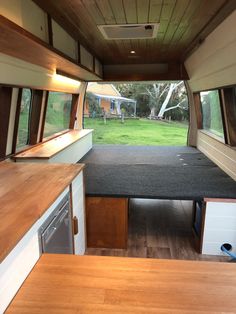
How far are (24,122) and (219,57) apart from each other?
239cm

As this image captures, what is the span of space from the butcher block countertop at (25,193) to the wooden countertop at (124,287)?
25 centimetres

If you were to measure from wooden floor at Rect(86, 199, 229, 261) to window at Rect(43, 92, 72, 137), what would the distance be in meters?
1.82

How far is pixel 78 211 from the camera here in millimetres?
2434

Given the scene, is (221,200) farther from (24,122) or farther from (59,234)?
(24,122)

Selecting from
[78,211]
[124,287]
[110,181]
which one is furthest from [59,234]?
[110,181]

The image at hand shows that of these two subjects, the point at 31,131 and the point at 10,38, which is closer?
the point at 10,38

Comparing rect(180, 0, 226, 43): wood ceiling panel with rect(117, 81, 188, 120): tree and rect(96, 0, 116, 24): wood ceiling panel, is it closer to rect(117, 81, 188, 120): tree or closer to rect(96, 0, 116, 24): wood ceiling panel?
rect(96, 0, 116, 24): wood ceiling panel

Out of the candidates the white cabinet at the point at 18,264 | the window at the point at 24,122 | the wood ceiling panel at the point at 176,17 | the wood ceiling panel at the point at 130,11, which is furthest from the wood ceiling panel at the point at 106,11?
the white cabinet at the point at 18,264

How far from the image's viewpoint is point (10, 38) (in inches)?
64.9

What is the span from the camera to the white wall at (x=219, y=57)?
2330 mm

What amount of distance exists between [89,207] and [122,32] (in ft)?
6.63

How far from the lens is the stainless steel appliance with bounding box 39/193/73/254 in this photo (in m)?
1.52

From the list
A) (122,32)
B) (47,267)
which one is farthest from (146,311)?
(122,32)

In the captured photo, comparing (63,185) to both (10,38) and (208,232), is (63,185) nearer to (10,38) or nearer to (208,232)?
(10,38)
